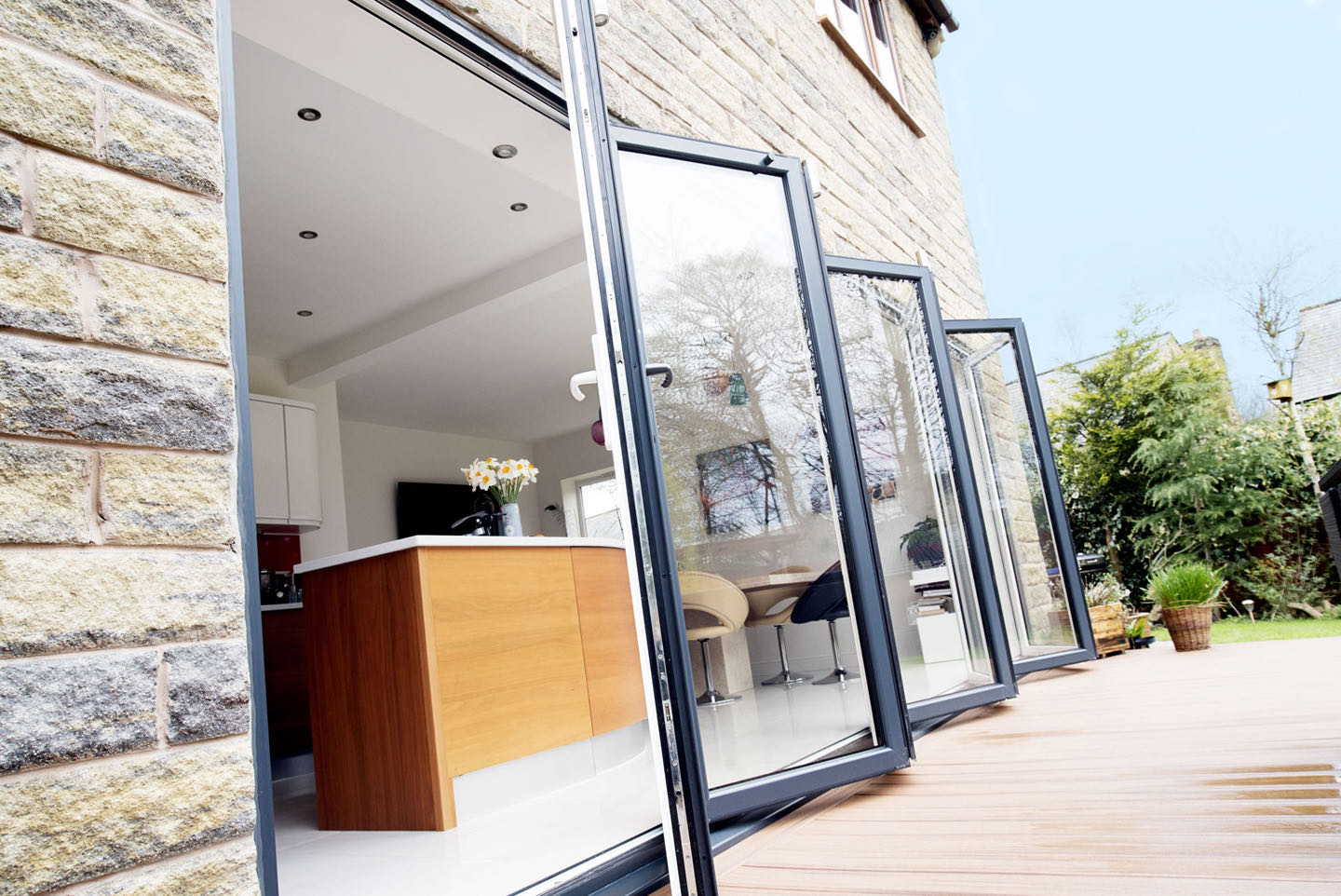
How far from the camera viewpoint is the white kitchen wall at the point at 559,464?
31.2ft

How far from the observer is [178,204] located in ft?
4.02

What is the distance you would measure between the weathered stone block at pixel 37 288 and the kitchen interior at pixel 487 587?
47.8 inches

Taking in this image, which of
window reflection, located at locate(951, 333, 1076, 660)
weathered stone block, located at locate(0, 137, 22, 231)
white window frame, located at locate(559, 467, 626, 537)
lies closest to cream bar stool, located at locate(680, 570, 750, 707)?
weathered stone block, located at locate(0, 137, 22, 231)

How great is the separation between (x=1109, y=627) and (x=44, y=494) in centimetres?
612

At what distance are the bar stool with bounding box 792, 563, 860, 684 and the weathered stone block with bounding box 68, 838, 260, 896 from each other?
1.66 meters

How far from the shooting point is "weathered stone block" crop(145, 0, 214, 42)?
1269mm

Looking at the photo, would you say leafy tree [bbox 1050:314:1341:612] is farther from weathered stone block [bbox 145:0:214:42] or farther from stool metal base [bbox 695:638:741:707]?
weathered stone block [bbox 145:0:214:42]

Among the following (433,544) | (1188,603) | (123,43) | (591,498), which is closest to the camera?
(123,43)

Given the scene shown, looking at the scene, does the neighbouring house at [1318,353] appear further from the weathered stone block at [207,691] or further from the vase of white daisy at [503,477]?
the weathered stone block at [207,691]

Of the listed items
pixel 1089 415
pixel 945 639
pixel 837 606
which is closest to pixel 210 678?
pixel 837 606

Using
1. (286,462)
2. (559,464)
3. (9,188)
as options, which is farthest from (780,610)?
(559,464)

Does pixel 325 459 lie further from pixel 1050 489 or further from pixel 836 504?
pixel 1050 489

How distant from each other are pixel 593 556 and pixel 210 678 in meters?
2.44

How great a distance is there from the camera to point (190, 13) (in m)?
1.31
